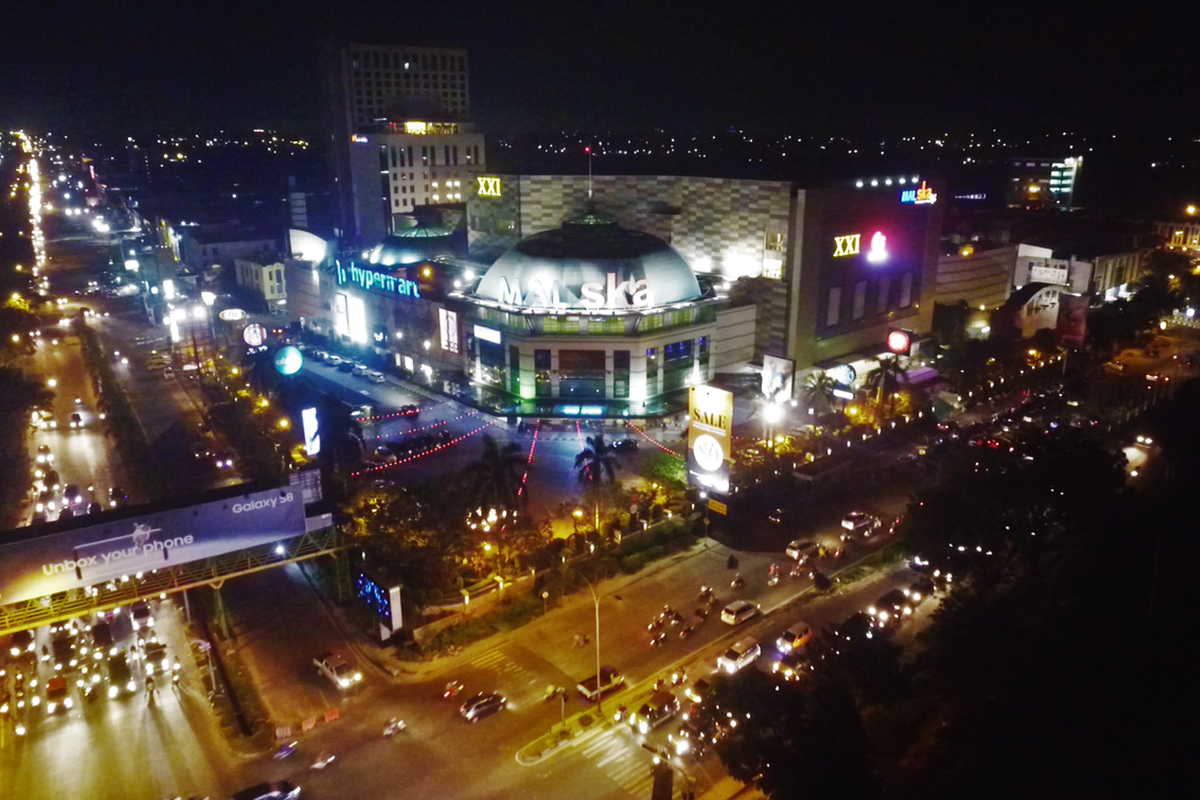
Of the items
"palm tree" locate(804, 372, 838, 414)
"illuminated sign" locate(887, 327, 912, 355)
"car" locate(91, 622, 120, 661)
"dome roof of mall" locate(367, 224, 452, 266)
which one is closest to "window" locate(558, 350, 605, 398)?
"palm tree" locate(804, 372, 838, 414)

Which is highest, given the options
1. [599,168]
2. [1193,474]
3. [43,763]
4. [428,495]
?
[599,168]

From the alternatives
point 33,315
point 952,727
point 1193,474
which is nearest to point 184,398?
point 33,315

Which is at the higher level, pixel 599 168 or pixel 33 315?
pixel 599 168

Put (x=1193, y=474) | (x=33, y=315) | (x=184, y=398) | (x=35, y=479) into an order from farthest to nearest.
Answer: (x=33, y=315), (x=184, y=398), (x=35, y=479), (x=1193, y=474)

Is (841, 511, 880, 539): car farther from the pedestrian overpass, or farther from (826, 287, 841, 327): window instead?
(826, 287, 841, 327): window

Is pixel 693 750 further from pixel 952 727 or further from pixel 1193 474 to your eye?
pixel 1193 474

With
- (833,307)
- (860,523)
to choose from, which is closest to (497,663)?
(860,523)
